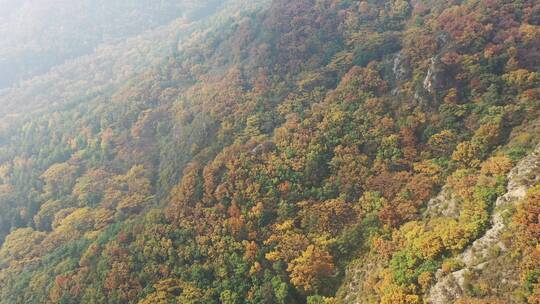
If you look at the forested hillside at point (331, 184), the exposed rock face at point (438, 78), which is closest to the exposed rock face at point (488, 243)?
the forested hillside at point (331, 184)

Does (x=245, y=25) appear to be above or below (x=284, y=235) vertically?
above

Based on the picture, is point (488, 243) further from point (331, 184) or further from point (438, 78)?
point (438, 78)

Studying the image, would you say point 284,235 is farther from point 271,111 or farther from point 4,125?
point 4,125

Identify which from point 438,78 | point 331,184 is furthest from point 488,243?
point 438,78

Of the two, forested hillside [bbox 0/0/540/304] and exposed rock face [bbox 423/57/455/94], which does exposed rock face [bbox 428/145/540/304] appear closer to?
forested hillside [bbox 0/0/540/304]

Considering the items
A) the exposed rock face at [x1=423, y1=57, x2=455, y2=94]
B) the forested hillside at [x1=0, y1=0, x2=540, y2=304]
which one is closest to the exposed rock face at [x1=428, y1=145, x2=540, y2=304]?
the forested hillside at [x1=0, y1=0, x2=540, y2=304]

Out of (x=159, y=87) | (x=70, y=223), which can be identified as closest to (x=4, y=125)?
(x=159, y=87)
